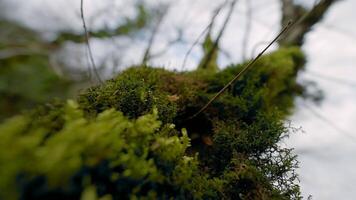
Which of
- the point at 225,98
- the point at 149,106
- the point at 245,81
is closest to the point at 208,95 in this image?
the point at 225,98

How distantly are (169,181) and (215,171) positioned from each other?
0.72 metres

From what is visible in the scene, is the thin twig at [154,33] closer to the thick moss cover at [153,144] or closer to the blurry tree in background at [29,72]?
the blurry tree in background at [29,72]

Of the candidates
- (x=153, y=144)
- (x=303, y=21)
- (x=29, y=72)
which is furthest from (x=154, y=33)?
(x=153, y=144)

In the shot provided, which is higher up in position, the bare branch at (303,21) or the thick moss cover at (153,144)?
the bare branch at (303,21)

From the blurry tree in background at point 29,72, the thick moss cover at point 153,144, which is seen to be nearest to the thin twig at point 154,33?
the blurry tree in background at point 29,72

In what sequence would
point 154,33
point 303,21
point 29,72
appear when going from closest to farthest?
point 29,72, point 154,33, point 303,21

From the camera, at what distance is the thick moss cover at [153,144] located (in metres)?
0.84

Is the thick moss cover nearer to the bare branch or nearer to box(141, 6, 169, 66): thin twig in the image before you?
box(141, 6, 169, 66): thin twig

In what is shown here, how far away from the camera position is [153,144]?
1.22 metres

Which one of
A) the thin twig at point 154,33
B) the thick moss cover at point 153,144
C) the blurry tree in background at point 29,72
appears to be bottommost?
the thick moss cover at point 153,144

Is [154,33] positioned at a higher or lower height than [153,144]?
higher

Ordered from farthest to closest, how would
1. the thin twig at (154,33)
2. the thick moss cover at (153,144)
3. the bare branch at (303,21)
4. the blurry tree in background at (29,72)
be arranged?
the bare branch at (303,21), the thin twig at (154,33), the blurry tree in background at (29,72), the thick moss cover at (153,144)

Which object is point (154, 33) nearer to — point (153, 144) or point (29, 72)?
point (29, 72)

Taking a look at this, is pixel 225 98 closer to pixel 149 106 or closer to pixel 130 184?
pixel 149 106
